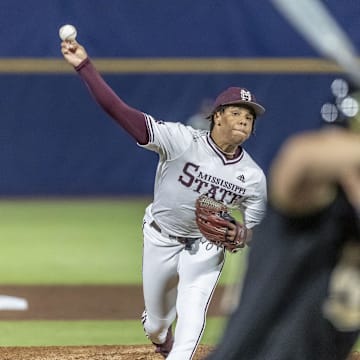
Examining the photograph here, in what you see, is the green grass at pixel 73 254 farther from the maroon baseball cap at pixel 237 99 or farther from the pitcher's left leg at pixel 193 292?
the maroon baseball cap at pixel 237 99

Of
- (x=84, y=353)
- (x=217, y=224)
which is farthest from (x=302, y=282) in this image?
(x=84, y=353)

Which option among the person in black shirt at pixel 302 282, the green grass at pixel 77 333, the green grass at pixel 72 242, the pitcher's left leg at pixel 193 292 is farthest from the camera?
the green grass at pixel 72 242

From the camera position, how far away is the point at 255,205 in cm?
595

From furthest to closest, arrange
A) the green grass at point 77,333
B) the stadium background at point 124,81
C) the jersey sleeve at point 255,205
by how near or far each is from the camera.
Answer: the stadium background at point 124,81, the green grass at point 77,333, the jersey sleeve at point 255,205

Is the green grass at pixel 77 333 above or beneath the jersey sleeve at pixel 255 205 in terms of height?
beneath

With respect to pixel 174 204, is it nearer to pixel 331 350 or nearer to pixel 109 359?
pixel 109 359

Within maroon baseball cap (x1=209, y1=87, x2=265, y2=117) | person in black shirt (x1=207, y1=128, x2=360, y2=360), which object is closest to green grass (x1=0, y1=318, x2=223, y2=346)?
maroon baseball cap (x1=209, y1=87, x2=265, y2=117)

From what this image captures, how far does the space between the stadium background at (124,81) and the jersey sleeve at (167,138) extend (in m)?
7.79

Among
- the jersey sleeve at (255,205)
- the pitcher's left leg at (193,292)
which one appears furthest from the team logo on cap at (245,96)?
the pitcher's left leg at (193,292)

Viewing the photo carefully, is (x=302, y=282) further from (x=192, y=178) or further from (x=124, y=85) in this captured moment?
(x=124, y=85)

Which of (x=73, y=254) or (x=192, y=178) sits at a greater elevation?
(x=192, y=178)

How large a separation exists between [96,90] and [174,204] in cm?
82

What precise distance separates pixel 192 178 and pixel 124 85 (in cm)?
886

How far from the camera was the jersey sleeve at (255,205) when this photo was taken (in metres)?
5.92
